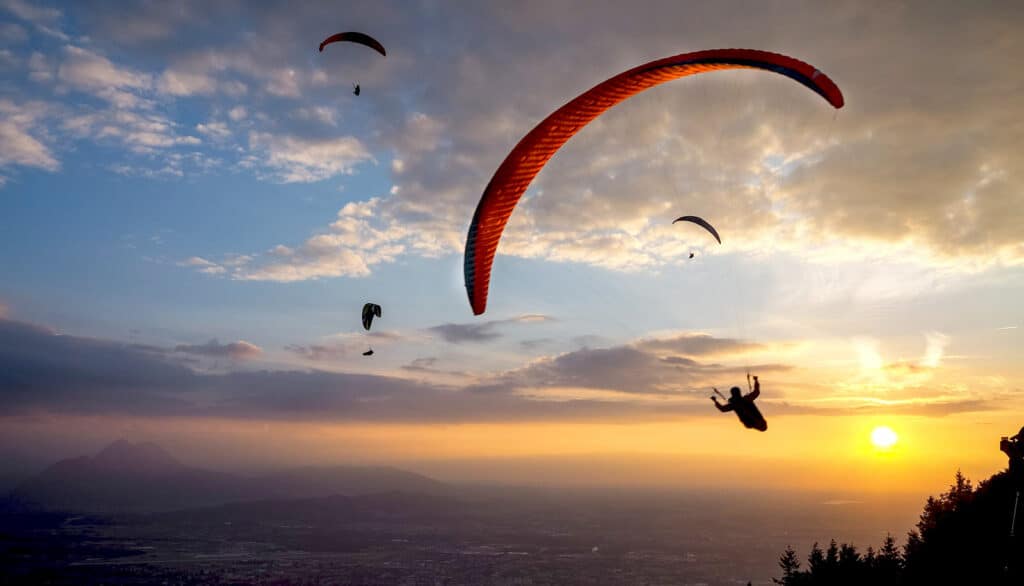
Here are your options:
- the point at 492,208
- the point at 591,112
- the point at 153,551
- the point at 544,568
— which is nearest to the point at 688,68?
the point at 591,112

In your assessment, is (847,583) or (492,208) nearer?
(492,208)

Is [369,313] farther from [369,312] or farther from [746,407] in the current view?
[746,407]

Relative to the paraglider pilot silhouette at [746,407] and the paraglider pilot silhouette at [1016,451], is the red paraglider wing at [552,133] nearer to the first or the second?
the paraglider pilot silhouette at [746,407]

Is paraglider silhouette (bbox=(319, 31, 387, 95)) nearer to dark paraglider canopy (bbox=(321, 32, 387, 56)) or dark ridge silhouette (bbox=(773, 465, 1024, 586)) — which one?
dark paraglider canopy (bbox=(321, 32, 387, 56))

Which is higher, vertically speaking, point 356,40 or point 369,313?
point 356,40

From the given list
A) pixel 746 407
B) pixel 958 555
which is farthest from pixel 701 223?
pixel 958 555

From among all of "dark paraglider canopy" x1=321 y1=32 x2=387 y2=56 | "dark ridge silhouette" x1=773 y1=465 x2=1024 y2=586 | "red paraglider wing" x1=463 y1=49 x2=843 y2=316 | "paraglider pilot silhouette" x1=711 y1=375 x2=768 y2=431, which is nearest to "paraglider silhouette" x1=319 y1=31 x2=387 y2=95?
"dark paraglider canopy" x1=321 y1=32 x2=387 y2=56

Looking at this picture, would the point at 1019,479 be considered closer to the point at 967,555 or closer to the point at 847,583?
the point at 967,555
